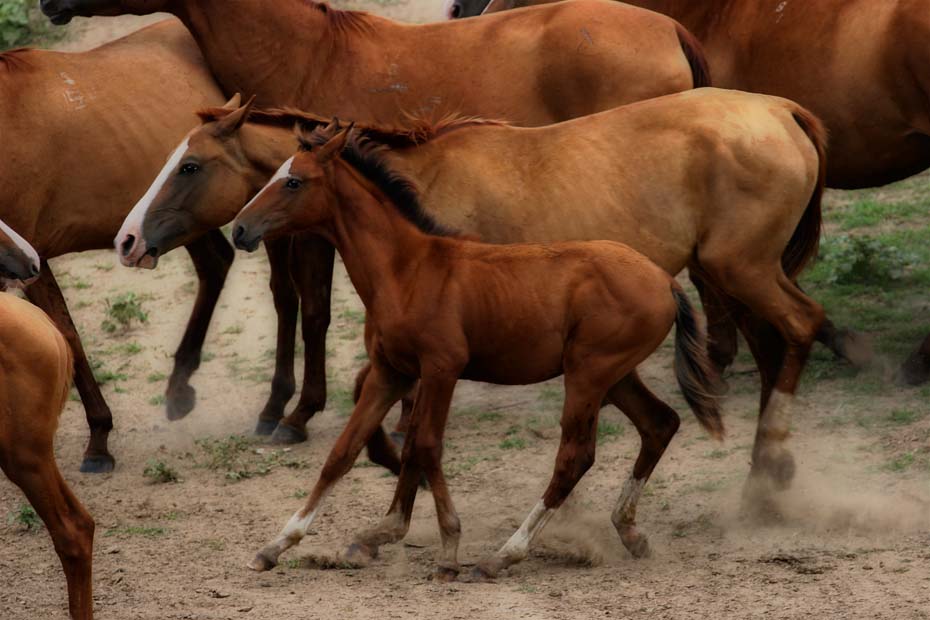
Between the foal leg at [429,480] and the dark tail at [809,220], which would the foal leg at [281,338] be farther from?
the dark tail at [809,220]

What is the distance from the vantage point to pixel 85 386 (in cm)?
846

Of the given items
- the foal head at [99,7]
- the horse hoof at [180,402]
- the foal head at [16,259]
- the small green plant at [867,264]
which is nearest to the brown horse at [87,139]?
the foal head at [99,7]

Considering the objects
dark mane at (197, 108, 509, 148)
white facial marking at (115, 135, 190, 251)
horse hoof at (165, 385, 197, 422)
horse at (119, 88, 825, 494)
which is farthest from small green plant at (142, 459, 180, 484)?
dark mane at (197, 108, 509, 148)

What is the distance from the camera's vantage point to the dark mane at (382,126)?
6.89 m

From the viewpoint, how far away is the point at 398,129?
6945mm

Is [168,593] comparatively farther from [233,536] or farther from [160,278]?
[160,278]

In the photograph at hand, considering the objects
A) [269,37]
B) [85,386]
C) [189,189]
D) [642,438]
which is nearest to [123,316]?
[85,386]

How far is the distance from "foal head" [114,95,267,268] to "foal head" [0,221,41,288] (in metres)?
0.84

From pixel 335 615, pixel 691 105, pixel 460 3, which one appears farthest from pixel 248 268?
pixel 335 615

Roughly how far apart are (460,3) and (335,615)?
5.03 metres

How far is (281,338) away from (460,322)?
9.21ft

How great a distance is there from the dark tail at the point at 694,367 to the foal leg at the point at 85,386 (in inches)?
130

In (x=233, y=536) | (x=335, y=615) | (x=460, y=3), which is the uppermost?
(x=460, y=3)

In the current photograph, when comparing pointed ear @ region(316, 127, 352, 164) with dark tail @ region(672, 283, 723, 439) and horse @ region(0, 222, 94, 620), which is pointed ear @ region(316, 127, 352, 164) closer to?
horse @ region(0, 222, 94, 620)
